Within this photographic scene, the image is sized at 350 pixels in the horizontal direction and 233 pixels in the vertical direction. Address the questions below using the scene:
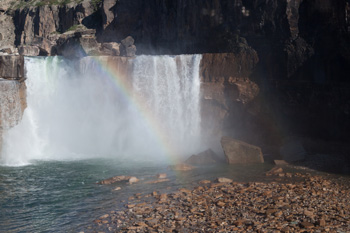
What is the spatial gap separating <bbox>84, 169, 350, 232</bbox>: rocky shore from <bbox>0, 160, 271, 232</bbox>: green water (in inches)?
43.7

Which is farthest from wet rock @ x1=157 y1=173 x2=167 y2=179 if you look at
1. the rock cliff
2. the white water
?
the rock cliff

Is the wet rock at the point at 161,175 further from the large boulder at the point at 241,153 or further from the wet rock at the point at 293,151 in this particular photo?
the wet rock at the point at 293,151

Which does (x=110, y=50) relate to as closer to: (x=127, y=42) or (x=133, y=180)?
(x=127, y=42)

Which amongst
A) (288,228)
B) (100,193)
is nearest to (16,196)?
(100,193)

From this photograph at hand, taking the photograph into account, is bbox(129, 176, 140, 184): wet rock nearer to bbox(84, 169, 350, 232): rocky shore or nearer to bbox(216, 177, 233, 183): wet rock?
bbox(84, 169, 350, 232): rocky shore

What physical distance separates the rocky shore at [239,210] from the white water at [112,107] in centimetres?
1387

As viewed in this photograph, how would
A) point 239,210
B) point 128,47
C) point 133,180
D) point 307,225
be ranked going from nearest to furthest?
1. point 307,225
2. point 239,210
3. point 133,180
4. point 128,47

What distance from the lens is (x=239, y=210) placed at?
51.3ft

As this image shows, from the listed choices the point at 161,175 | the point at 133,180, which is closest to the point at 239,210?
the point at 133,180

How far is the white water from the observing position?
33188mm

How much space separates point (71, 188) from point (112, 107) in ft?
47.8

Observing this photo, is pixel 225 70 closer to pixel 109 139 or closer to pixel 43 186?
pixel 109 139

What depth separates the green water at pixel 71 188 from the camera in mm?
15845

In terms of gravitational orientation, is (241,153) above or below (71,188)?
above
